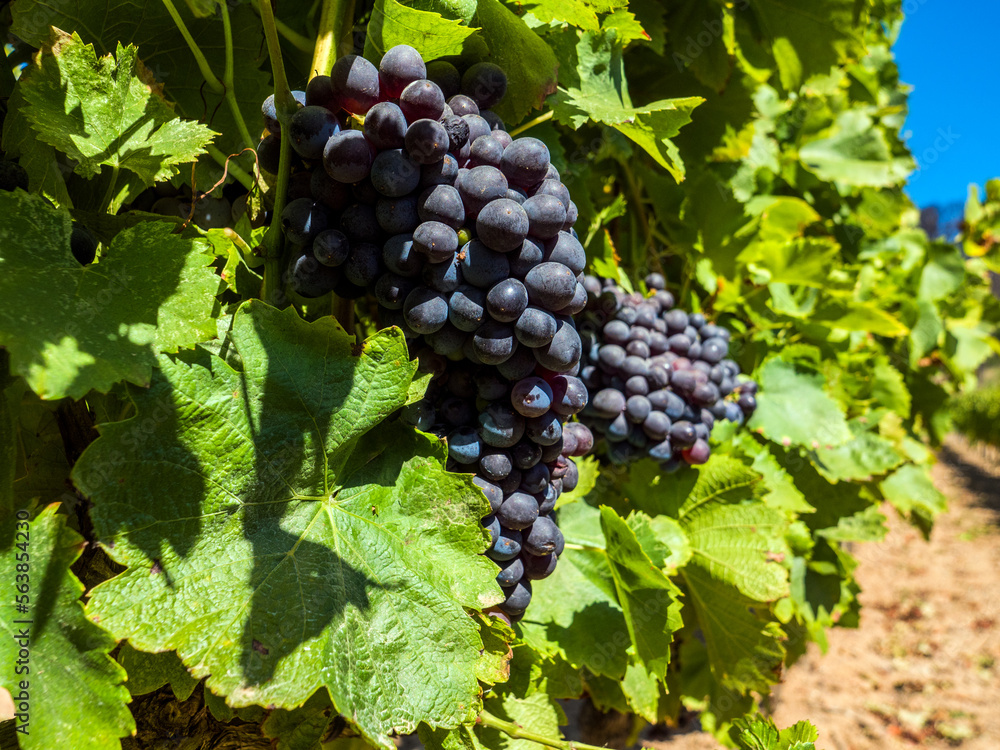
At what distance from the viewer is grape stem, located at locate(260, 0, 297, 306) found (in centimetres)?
83

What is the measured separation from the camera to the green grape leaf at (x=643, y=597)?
3.55 feet

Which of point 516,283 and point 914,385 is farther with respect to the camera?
point 914,385

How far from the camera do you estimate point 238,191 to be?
1.04 metres

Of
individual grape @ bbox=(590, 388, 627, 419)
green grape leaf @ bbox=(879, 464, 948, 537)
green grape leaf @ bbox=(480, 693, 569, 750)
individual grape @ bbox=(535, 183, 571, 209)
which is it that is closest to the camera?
individual grape @ bbox=(535, 183, 571, 209)

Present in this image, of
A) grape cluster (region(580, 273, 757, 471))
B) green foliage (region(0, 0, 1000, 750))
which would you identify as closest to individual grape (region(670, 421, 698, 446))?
grape cluster (region(580, 273, 757, 471))

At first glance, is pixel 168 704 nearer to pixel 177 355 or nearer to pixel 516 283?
pixel 177 355

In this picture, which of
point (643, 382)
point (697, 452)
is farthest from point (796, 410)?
point (643, 382)

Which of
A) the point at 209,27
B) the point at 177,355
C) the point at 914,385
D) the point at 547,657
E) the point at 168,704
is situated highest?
the point at 914,385

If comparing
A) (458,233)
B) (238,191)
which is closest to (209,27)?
(238,191)

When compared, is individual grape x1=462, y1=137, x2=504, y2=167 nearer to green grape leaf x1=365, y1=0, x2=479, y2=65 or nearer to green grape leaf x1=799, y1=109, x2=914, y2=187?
green grape leaf x1=365, y1=0, x2=479, y2=65

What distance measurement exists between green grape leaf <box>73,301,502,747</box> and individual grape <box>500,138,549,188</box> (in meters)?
0.27

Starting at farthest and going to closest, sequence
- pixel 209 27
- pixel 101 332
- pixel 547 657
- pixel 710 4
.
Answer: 1. pixel 710 4
2. pixel 547 657
3. pixel 209 27
4. pixel 101 332

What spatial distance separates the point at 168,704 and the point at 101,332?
22.4 inches

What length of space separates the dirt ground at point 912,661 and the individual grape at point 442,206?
3.54 meters
